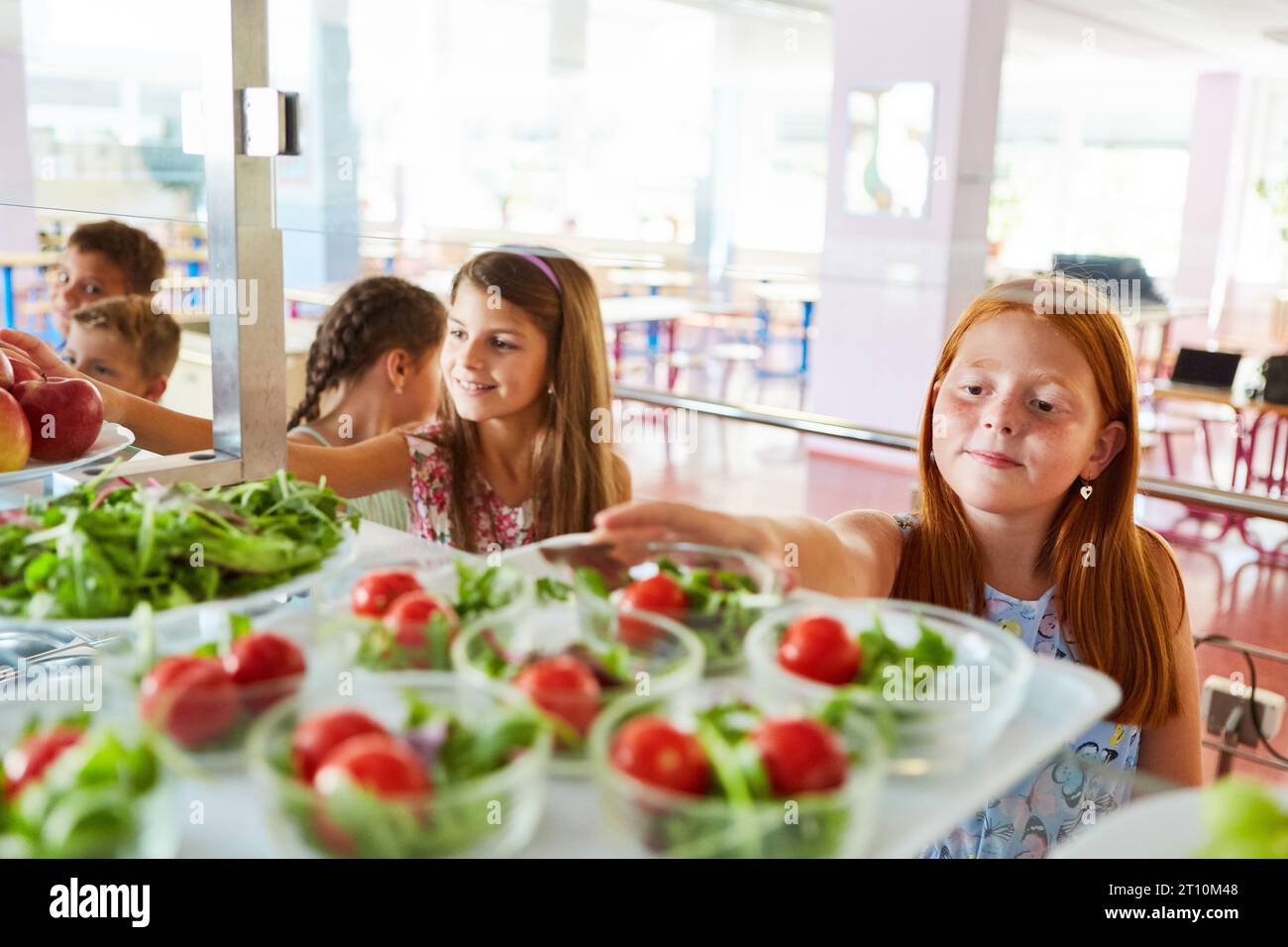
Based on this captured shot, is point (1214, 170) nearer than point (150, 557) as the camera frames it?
No

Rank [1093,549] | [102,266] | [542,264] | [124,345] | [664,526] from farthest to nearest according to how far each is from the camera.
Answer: [102,266] → [124,345] → [542,264] → [1093,549] → [664,526]

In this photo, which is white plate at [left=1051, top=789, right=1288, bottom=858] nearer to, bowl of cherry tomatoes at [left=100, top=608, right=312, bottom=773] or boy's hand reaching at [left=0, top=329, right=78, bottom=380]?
bowl of cherry tomatoes at [left=100, top=608, right=312, bottom=773]

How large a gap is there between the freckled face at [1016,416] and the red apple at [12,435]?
828 mm

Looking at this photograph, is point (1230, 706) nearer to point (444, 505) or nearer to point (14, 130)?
point (444, 505)

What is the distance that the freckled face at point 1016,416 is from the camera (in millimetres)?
1132

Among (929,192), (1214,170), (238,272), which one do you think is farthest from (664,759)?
(1214,170)

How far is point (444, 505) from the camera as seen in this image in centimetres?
166

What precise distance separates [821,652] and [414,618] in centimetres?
24

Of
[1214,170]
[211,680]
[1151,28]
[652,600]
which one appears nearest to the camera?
[211,680]

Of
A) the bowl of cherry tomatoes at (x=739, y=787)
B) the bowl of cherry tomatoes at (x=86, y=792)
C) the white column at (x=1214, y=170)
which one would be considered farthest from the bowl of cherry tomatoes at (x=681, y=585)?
the white column at (x=1214, y=170)

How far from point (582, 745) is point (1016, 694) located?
0.79 ft

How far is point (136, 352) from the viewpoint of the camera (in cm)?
234
